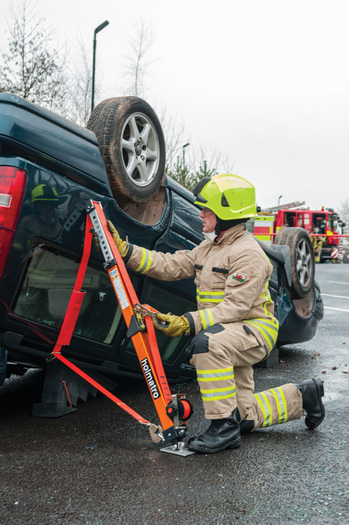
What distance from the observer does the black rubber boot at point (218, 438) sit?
9.68 ft

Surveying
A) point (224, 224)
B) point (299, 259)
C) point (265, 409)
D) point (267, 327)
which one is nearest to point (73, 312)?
point (224, 224)

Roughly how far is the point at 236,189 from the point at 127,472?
1609 millimetres

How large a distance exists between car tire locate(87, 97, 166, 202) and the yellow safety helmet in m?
0.45

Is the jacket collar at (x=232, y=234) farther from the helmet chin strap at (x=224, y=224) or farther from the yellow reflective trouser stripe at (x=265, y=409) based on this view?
the yellow reflective trouser stripe at (x=265, y=409)

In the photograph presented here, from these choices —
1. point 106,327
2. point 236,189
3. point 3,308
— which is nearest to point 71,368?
point 106,327

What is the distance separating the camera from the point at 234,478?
2664mm

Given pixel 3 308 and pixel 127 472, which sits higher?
pixel 3 308

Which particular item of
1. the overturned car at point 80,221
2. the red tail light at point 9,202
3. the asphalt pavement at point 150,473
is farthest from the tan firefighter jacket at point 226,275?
the red tail light at point 9,202

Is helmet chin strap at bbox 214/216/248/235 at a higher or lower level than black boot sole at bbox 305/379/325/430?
higher

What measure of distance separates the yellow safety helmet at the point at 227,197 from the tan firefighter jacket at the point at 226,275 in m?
0.09

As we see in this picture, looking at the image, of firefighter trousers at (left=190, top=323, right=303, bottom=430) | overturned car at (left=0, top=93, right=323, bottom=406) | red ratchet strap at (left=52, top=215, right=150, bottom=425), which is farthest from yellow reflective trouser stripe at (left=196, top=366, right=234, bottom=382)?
overturned car at (left=0, top=93, right=323, bottom=406)

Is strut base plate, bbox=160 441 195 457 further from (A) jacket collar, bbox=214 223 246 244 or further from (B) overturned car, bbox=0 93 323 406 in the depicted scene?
(A) jacket collar, bbox=214 223 246 244

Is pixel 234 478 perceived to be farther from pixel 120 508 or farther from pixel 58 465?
pixel 58 465

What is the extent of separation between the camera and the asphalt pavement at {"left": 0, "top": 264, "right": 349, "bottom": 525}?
7.59 ft
